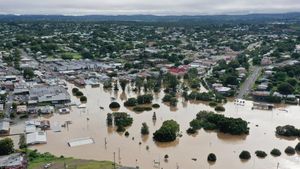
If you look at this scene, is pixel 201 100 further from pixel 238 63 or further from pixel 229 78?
pixel 238 63

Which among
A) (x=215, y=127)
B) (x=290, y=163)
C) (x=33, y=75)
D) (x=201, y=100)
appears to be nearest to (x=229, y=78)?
(x=201, y=100)

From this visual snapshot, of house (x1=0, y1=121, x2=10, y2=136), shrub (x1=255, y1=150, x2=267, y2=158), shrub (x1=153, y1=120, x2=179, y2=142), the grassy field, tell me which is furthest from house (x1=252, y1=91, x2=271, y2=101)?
house (x1=0, y1=121, x2=10, y2=136)

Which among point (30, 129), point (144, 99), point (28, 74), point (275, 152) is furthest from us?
point (28, 74)

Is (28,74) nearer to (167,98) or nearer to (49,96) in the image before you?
(49,96)

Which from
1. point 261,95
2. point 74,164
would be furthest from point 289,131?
point 74,164

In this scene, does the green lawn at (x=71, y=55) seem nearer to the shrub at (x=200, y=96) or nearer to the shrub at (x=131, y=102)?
the shrub at (x=131, y=102)
